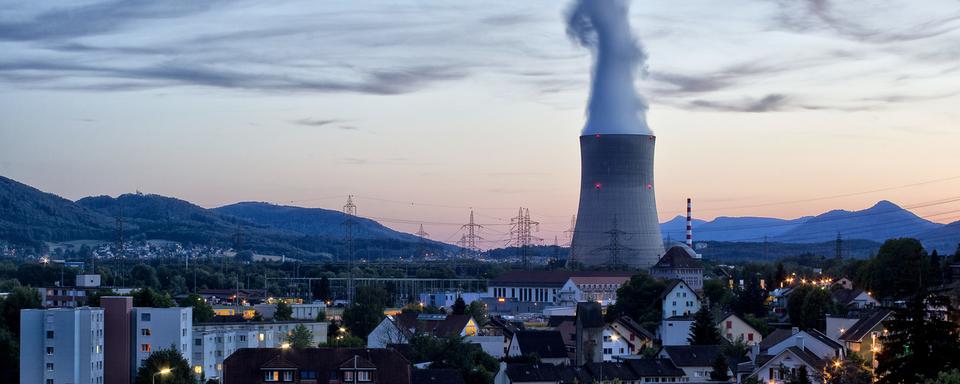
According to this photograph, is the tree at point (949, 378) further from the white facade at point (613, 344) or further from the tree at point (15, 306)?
the tree at point (15, 306)

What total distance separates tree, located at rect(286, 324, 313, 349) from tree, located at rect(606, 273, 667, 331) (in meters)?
18.9

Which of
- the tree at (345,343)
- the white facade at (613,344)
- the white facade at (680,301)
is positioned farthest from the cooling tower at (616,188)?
the tree at (345,343)

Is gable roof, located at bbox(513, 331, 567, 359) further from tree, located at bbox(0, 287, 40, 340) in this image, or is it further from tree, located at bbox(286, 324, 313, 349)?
tree, located at bbox(0, 287, 40, 340)

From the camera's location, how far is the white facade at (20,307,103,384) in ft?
159

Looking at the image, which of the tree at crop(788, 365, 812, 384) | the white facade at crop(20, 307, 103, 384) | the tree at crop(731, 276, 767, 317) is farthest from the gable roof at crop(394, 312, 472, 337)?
the tree at crop(788, 365, 812, 384)

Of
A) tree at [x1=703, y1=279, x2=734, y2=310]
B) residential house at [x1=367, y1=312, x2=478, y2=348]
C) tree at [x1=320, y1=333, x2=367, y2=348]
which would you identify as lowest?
tree at [x1=320, y1=333, x2=367, y2=348]

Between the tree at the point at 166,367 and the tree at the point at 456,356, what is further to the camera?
the tree at the point at 456,356

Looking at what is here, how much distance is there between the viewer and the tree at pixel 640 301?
238ft

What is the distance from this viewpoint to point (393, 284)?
116m

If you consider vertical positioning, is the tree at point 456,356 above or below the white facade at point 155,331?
below

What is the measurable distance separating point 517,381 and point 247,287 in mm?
81292

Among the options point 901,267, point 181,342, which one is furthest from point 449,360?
point 901,267

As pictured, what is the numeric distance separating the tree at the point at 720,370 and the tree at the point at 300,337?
53.0 ft

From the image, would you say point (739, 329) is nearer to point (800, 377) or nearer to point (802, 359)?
point (802, 359)
